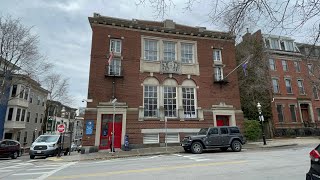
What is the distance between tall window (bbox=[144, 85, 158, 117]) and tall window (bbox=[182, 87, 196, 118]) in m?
2.84

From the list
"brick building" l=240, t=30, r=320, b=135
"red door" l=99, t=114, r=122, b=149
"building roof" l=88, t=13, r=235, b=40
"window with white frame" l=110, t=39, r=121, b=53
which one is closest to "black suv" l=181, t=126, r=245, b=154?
"red door" l=99, t=114, r=122, b=149

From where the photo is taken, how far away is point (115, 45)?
22.0 m

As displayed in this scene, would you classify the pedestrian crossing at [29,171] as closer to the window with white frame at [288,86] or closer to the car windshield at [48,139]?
the car windshield at [48,139]

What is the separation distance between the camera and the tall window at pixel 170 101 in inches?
875

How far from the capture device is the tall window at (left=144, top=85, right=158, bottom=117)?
2166cm

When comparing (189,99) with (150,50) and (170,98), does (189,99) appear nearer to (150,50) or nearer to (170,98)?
(170,98)

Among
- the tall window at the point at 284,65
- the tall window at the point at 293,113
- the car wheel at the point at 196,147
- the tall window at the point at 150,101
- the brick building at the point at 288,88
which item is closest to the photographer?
the car wheel at the point at 196,147

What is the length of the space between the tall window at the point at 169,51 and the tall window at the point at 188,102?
11.3 feet

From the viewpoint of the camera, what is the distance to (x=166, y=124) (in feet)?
70.1

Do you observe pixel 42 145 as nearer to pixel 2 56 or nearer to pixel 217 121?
pixel 2 56

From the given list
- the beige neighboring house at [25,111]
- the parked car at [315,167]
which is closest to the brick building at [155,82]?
the beige neighboring house at [25,111]

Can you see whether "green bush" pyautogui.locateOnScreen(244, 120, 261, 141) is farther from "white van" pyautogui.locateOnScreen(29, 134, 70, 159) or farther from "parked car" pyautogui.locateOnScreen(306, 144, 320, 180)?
"parked car" pyautogui.locateOnScreen(306, 144, 320, 180)

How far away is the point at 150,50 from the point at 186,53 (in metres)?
3.87

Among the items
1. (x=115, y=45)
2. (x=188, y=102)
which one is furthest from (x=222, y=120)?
(x=115, y=45)
